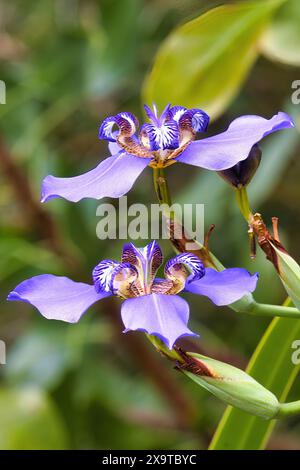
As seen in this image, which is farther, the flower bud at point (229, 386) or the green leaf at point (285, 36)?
the green leaf at point (285, 36)

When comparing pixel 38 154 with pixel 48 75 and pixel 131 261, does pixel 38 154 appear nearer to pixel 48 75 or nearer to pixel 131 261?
pixel 48 75

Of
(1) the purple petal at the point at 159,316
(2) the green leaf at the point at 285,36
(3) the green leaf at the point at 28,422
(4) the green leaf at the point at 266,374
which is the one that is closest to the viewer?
(1) the purple petal at the point at 159,316

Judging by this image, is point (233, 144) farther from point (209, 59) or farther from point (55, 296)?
point (209, 59)

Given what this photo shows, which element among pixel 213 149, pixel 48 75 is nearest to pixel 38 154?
pixel 48 75

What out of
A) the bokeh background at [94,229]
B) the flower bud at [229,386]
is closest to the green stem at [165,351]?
the flower bud at [229,386]

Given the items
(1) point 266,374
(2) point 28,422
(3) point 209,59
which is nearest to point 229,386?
(1) point 266,374

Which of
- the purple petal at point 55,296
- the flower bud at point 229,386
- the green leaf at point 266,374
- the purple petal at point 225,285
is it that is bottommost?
the green leaf at point 266,374

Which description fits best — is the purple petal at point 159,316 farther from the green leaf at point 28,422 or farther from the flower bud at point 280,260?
the green leaf at point 28,422
